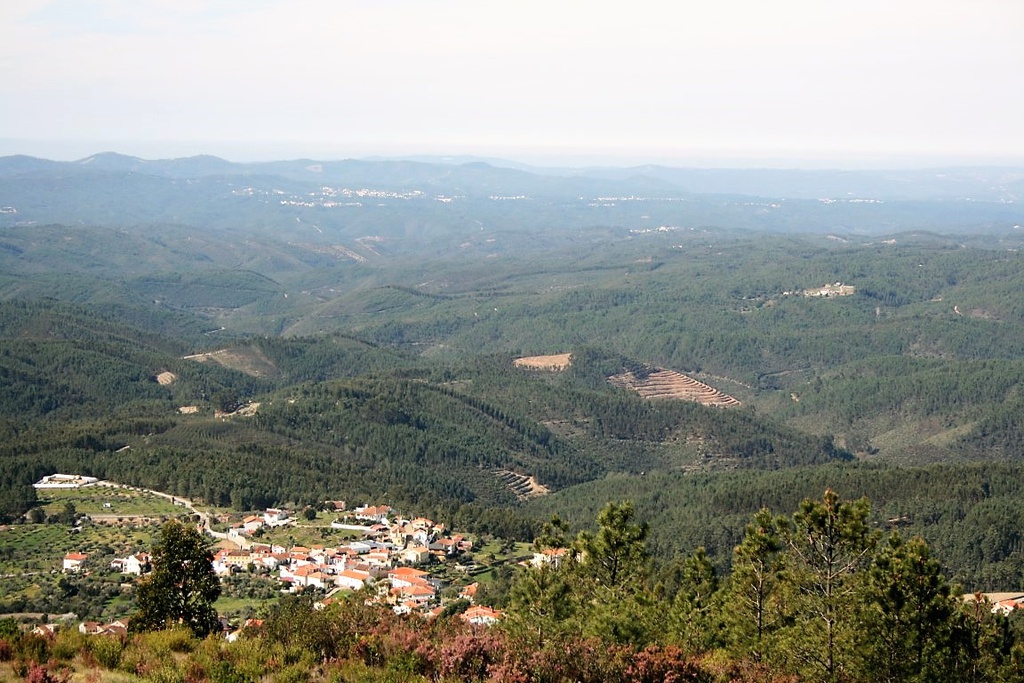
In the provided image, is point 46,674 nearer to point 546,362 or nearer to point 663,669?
point 663,669

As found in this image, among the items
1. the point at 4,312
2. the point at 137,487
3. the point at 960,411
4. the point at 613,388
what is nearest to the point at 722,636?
the point at 137,487

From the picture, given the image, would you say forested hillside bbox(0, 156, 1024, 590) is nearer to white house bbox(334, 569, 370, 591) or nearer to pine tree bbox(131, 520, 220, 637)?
white house bbox(334, 569, 370, 591)

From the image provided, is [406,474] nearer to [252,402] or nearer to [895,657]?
[252,402]

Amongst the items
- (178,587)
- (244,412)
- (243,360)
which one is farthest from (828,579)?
(243,360)

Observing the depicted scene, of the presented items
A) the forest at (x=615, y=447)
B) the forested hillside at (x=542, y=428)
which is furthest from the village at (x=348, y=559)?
the forested hillside at (x=542, y=428)

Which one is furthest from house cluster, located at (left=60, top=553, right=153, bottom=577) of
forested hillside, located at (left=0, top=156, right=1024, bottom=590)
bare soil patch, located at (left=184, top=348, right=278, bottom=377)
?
bare soil patch, located at (left=184, top=348, right=278, bottom=377)

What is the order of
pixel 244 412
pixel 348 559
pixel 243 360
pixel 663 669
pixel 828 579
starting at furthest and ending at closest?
1. pixel 243 360
2. pixel 244 412
3. pixel 348 559
4. pixel 828 579
5. pixel 663 669
